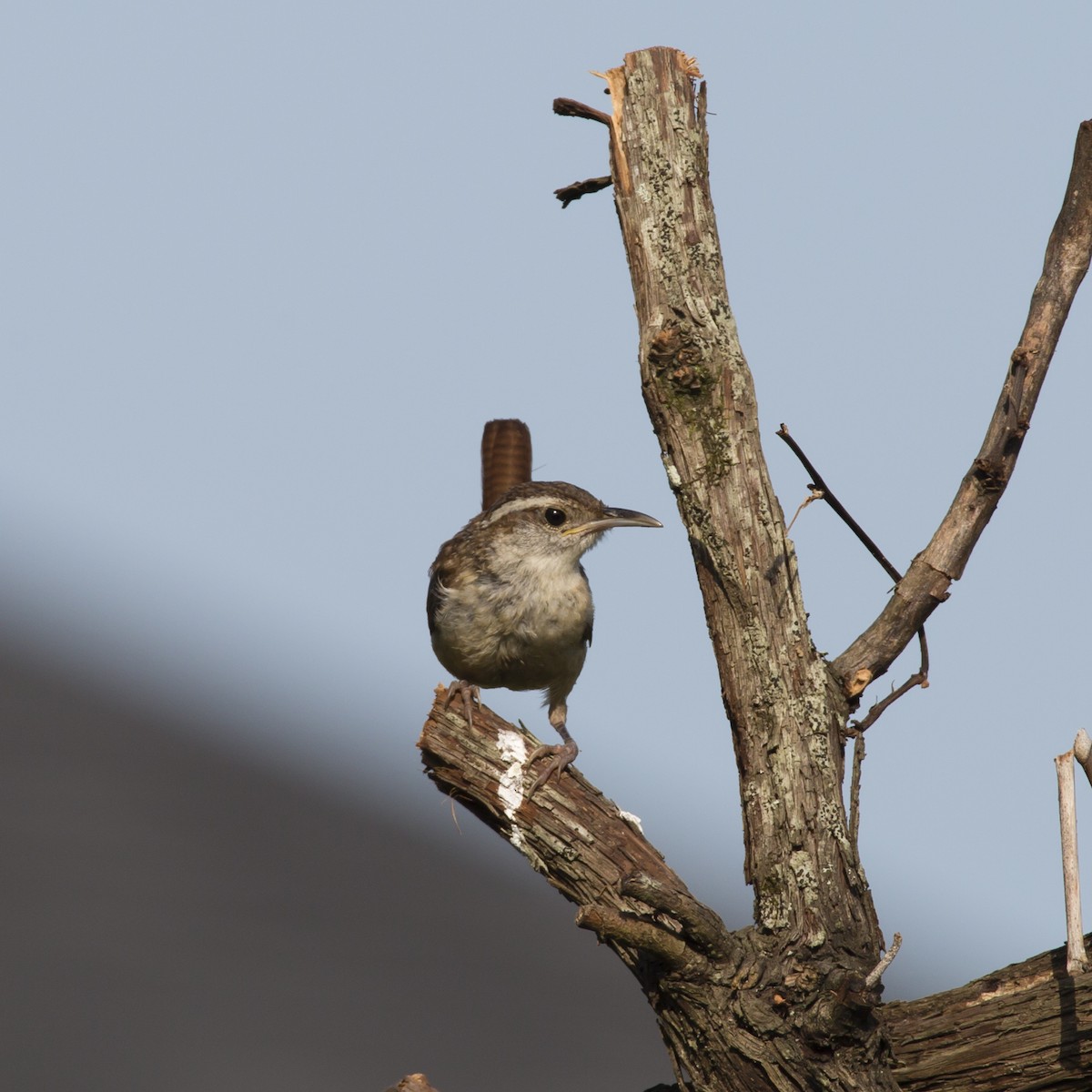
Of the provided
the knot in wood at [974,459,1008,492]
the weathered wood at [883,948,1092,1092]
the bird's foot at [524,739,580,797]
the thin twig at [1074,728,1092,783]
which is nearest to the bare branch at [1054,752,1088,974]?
the thin twig at [1074,728,1092,783]

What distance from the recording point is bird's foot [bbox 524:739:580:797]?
3963 mm

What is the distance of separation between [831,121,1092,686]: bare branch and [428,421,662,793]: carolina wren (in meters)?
1.66

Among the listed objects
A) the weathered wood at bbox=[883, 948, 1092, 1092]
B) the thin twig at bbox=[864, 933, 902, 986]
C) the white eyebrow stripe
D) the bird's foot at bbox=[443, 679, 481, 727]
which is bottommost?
the weathered wood at bbox=[883, 948, 1092, 1092]

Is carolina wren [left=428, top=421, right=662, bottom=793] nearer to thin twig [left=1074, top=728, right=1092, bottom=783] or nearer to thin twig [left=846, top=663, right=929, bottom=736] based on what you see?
thin twig [left=846, top=663, right=929, bottom=736]

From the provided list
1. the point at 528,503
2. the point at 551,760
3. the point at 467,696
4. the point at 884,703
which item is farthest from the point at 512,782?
the point at 528,503

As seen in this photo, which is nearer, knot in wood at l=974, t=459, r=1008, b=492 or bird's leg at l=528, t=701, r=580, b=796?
knot in wood at l=974, t=459, r=1008, b=492

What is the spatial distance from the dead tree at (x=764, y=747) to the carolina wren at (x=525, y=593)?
4.42 feet

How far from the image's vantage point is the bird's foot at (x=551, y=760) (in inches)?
156

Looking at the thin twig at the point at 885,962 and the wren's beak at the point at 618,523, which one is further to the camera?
the wren's beak at the point at 618,523

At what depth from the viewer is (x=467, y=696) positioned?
4.52m

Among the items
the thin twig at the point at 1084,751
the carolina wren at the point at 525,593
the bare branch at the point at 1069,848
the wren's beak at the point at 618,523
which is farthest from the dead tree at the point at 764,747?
the wren's beak at the point at 618,523

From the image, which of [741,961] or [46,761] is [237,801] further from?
[741,961]

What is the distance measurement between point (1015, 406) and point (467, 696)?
191 cm

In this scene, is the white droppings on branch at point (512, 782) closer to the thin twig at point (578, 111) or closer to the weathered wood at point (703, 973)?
the weathered wood at point (703, 973)
